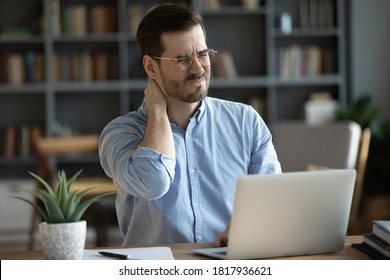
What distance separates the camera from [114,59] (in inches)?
224

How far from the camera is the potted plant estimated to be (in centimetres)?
155

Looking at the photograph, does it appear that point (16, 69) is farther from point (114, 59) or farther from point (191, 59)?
point (191, 59)

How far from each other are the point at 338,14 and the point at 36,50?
216 centimetres

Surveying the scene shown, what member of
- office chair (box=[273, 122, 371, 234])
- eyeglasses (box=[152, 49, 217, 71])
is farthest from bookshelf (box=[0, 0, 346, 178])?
Answer: eyeglasses (box=[152, 49, 217, 71])

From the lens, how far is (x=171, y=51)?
1.94 meters

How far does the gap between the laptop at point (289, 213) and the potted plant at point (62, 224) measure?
278 mm

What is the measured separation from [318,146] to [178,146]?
1.46 m

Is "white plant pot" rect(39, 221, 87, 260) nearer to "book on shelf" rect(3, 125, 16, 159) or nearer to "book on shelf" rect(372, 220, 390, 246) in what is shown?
"book on shelf" rect(372, 220, 390, 246)

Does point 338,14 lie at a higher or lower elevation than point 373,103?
higher

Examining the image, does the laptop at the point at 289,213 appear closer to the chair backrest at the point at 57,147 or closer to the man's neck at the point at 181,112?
the man's neck at the point at 181,112

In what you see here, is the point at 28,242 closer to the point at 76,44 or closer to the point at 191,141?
the point at 76,44

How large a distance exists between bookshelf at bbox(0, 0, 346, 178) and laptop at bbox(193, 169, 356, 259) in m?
4.06

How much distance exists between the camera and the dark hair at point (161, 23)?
6.28 ft
